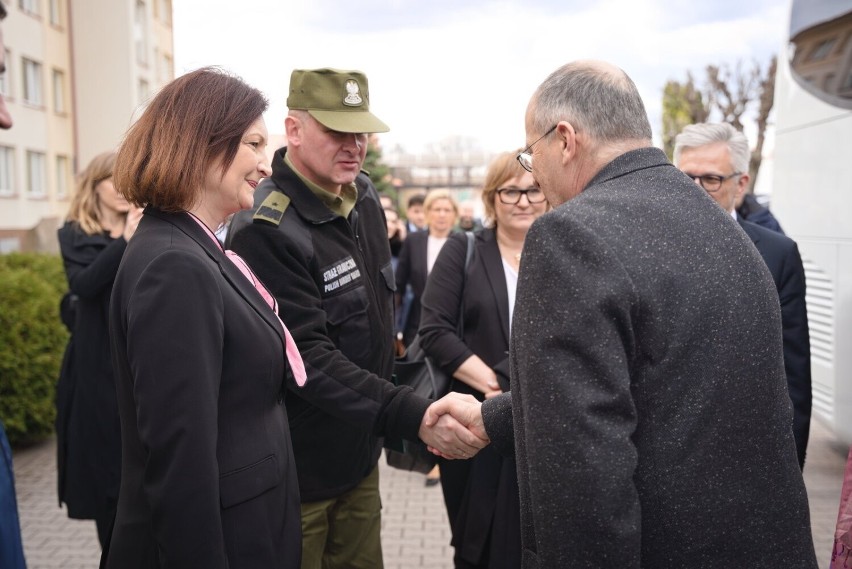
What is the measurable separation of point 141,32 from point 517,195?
37000 mm

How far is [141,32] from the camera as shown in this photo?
3638 cm

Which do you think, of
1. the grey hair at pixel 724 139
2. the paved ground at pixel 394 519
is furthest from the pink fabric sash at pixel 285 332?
the paved ground at pixel 394 519

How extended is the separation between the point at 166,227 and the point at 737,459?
1450 mm

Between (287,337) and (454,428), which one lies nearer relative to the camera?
(287,337)

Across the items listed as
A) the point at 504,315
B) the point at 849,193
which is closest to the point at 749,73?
the point at 849,193

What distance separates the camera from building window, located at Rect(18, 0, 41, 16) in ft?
94.2

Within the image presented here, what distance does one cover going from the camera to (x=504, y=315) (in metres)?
3.57

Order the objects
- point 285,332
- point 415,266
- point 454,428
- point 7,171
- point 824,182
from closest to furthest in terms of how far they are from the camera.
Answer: point 285,332 < point 454,428 < point 824,182 < point 415,266 < point 7,171

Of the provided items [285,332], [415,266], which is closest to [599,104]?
[285,332]

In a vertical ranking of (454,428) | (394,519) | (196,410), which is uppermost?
(196,410)

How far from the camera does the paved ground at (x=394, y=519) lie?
480cm

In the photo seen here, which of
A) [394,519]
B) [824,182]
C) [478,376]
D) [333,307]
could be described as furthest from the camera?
[824,182]

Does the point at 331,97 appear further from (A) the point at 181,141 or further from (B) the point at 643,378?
(B) the point at 643,378

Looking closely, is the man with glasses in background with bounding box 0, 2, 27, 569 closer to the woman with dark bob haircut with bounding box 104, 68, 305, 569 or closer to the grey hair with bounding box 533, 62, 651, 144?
the woman with dark bob haircut with bounding box 104, 68, 305, 569
